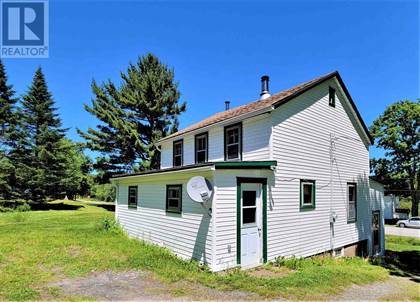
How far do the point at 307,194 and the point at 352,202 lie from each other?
4001mm

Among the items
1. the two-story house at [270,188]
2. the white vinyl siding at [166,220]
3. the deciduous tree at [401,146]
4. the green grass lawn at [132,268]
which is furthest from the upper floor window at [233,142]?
the deciduous tree at [401,146]

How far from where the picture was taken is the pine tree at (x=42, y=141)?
2895 centimetres

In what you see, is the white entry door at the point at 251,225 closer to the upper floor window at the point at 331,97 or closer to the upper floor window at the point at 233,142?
the upper floor window at the point at 233,142

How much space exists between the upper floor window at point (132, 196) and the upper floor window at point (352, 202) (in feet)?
33.3

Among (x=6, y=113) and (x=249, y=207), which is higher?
(x=6, y=113)

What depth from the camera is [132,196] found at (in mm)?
12742

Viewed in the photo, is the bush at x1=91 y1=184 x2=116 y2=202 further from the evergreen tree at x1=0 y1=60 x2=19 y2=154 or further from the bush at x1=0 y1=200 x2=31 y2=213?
the evergreen tree at x1=0 y1=60 x2=19 y2=154

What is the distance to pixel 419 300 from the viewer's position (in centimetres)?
668

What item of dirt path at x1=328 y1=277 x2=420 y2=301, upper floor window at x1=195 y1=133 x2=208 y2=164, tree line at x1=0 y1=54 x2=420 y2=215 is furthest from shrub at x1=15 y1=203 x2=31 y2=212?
dirt path at x1=328 y1=277 x2=420 y2=301

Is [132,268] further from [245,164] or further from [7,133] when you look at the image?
[7,133]

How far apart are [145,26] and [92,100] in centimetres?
1845

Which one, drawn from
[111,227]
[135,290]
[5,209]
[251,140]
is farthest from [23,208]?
[251,140]

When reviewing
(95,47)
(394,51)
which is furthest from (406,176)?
(95,47)

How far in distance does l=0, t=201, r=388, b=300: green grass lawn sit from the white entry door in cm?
59
